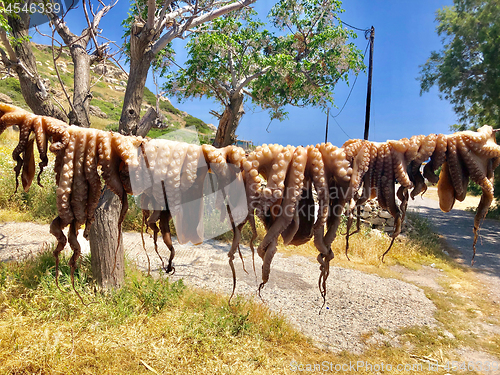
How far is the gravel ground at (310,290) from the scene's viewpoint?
5.66 meters

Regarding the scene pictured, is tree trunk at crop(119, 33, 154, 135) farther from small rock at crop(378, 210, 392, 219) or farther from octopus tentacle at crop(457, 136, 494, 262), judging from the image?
small rock at crop(378, 210, 392, 219)

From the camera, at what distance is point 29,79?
3.98 m

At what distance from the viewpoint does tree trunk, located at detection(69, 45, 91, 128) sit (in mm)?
4375

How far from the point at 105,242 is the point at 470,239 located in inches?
624

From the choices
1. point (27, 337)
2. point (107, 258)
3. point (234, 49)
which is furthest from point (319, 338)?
point (234, 49)

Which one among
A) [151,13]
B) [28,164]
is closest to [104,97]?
[151,13]

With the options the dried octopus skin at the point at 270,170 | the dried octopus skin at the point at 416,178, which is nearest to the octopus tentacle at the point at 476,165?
the dried octopus skin at the point at 416,178

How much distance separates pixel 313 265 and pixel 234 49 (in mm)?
8773

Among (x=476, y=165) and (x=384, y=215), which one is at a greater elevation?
(x=476, y=165)

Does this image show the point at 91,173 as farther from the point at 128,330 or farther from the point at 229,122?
the point at 229,122

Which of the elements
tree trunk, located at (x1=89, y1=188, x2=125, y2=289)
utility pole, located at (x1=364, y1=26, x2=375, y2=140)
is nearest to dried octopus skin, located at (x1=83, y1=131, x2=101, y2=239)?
tree trunk, located at (x1=89, y1=188, x2=125, y2=289)

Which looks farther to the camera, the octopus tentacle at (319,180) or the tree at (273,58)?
the tree at (273,58)

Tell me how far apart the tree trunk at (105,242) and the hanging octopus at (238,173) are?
3528 millimetres

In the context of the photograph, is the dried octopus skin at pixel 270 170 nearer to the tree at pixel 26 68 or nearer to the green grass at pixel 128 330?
the green grass at pixel 128 330
